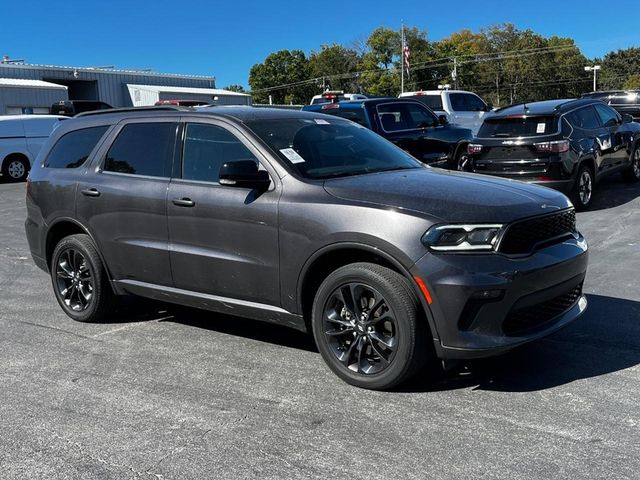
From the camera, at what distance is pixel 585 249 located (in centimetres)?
443

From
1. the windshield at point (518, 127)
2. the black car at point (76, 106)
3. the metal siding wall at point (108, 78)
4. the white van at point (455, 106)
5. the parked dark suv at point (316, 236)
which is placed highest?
the metal siding wall at point (108, 78)

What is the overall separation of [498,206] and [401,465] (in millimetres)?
1640

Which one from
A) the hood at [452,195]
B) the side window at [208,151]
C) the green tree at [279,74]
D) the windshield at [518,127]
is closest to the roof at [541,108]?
the windshield at [518,127]

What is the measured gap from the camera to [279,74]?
108 metres

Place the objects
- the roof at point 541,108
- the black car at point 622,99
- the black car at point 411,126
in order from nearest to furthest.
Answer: the roof at point 541,108
the black car at point 411,126
the black car at point 622,99

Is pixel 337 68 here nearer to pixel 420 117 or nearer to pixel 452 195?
pixel 420 117

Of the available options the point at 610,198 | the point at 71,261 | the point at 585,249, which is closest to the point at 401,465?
the point at 585,249

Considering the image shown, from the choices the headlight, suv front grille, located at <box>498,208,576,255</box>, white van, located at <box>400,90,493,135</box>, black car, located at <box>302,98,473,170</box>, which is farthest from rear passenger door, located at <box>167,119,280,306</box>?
white van, located at <box>400,90,493,135</box>

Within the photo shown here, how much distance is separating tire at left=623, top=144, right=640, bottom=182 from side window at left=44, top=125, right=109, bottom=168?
1050cm

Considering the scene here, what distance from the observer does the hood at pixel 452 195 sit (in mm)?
3877

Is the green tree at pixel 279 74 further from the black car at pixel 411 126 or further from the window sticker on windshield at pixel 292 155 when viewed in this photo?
the window sticker on windshield at pixel 292 155

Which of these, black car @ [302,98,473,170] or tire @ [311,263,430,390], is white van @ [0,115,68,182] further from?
tire @ [311,263,430,390]

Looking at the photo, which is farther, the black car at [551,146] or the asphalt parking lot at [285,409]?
the black car at [551,146]

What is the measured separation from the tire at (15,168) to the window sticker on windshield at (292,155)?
18176 mm
